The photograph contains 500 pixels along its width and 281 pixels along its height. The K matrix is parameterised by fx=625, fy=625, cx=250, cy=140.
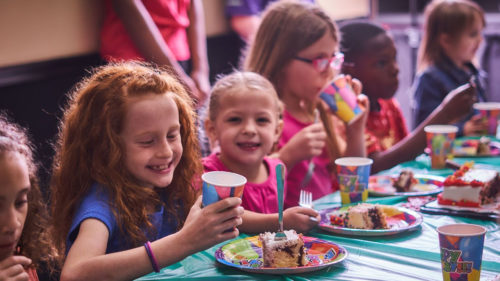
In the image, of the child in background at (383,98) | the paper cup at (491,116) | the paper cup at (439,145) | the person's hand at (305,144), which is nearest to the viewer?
the person's hand at (305,144)

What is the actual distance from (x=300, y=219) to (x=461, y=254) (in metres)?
0.54

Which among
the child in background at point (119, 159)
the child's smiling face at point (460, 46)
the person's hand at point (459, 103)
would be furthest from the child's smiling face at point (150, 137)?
the child's smiling face at point (460, 46)

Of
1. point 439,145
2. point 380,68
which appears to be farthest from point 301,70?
point 439,145

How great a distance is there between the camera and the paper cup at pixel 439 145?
260 cm

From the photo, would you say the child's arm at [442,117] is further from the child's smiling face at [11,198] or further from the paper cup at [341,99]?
the child's smiling face at [11,198]

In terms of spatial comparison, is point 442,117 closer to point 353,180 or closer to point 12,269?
point 353,180

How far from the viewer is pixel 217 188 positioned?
1.42m

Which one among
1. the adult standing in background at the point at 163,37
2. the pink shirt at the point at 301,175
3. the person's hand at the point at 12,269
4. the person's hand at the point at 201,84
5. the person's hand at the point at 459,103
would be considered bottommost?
the pink shirt at the point at 301,175

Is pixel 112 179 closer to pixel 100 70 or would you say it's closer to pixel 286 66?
pixel 100 70

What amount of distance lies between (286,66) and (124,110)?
113 cm

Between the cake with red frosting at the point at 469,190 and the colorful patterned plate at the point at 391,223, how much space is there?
18 cm

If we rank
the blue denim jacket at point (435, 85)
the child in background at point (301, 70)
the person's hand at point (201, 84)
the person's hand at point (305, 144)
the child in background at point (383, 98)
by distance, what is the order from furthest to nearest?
the blue denim jacket at point (435, 85) < the person's hand at point (201, 84) < the child in background at point (383, 98) < the child in background at point (301, 70) < the person's hand at point (305, 144)

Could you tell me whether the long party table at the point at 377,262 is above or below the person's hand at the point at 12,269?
below

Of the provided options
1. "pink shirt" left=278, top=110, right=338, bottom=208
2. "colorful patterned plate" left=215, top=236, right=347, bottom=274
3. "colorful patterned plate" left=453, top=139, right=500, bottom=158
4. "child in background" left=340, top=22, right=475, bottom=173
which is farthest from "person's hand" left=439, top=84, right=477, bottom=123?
"colorful patterned plate" left=215, top=236, right=347, bottom=274
